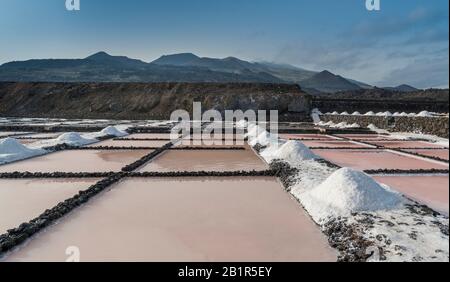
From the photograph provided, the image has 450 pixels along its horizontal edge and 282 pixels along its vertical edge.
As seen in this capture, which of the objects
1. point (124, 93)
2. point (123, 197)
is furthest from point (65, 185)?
point (124, 93)

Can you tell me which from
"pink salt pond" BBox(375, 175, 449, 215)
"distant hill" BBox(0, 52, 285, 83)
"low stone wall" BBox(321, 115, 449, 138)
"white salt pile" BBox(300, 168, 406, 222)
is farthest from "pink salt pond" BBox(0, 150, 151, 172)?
"distant hill" BBox(0, 52, 285, 83)

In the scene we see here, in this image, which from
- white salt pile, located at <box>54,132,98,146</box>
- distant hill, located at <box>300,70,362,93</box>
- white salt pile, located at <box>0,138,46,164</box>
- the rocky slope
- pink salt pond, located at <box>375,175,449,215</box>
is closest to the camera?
pink salt pond, located at <box>375,175,449,215</box>

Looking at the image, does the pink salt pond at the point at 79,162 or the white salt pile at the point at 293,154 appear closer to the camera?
the pink salt pond at the point at 79,162

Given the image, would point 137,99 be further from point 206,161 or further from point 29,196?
point 29,196

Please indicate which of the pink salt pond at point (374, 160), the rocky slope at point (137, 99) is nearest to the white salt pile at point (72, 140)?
the pink salt pond at point (374, 160)

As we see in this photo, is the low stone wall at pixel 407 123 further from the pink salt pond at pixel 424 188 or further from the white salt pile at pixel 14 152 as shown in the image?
the white salt pile at pixel 14 152

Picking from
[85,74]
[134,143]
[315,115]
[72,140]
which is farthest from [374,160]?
[85,74]

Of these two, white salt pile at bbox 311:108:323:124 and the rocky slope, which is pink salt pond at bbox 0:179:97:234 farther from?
the rocky slope
